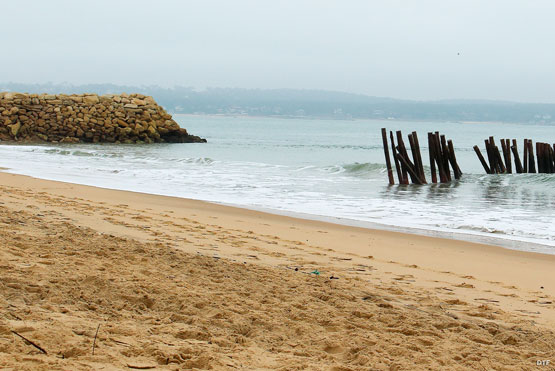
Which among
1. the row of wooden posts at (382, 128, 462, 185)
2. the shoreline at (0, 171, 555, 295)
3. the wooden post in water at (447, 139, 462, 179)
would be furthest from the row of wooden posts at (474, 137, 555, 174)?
the shoreline at (0, 171, 555, 295)

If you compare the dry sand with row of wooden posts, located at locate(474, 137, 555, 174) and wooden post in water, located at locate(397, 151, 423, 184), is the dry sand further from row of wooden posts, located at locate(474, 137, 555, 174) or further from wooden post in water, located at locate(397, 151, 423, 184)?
row of wooden posts, located at locate(474, 137, 555, 174)

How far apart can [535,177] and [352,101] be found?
160 metres

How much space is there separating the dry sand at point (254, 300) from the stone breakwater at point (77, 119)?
27.7 metres

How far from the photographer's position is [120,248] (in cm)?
580

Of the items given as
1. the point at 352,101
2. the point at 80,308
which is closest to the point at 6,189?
the point at 80,308

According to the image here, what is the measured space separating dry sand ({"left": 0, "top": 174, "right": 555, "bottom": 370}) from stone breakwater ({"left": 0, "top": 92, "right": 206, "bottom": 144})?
2772cm

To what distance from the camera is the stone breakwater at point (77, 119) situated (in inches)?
1326

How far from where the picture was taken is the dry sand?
3.31 meters

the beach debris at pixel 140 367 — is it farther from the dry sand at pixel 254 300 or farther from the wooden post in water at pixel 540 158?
the wooden post in water at pixel 540 158

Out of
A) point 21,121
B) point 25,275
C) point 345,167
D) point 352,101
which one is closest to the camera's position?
point 25,275

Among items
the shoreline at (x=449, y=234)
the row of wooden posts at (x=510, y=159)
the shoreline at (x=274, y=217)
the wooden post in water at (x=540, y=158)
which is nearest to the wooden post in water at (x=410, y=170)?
the row of wooden posts at (x=510, y=159)

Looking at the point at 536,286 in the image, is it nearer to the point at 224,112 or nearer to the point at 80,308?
the point at 80,308

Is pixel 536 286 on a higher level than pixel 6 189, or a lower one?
lower

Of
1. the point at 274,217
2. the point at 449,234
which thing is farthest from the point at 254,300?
the point at 274,217
